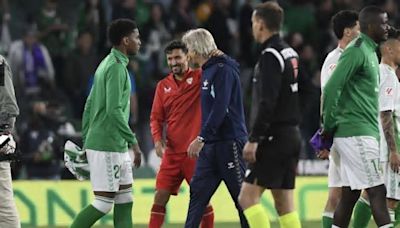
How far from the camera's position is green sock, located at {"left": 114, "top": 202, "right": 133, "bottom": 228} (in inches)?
520

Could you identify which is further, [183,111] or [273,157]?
[183,111]

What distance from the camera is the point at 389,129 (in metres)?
13.3

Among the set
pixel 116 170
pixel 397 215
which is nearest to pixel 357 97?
pixel 397 215

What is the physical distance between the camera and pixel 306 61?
2339cm

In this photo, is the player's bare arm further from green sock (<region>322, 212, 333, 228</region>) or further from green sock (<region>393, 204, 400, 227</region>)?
green sock (<region>322, 212, 333, 228</region>)

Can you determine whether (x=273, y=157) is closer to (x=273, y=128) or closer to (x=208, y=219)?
(x=273, y=128)

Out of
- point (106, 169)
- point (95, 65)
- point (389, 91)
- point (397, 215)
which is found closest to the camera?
point (106, 169)

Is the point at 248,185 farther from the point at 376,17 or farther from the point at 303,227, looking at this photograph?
the point at 303,227

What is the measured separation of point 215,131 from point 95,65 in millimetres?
9826

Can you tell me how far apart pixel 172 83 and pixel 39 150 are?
637 cm

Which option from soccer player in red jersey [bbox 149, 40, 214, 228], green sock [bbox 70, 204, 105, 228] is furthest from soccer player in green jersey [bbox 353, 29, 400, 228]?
green sock [bbox 70, 204, 105, 228]

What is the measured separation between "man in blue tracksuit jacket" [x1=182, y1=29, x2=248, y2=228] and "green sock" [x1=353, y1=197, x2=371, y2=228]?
57.7 inches

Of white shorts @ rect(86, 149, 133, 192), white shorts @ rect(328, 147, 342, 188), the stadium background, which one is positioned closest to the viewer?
white shorts @ rect(86, 149, 133, 192)

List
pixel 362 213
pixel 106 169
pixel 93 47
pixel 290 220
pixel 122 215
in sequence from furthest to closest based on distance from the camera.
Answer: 1. pixel 93 47
2. pixel 362 213
3. pixel 122 215
4. pixel 106 169
5. pixel 290 220
